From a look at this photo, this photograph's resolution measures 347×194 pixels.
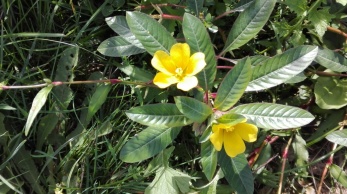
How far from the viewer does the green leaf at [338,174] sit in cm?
255

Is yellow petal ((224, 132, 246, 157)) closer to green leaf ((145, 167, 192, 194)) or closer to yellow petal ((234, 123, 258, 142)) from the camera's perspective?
yellow petal ((234, 123, 258, 142))

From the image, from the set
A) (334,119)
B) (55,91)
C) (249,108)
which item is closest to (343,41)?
(334,119)

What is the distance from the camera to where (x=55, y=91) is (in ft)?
8.23

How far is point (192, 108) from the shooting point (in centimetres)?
201

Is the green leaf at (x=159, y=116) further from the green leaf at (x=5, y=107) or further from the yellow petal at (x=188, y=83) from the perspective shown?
the green leaf at (x=5, y=107)

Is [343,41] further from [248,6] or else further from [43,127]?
[43,127]

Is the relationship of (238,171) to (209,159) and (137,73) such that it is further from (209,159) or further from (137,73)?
(137,73)

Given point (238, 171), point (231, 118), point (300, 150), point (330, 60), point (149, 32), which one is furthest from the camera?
point (300, 150)

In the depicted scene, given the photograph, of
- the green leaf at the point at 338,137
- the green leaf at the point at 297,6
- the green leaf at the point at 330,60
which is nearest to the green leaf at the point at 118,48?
the green leaf at the point at 297,6

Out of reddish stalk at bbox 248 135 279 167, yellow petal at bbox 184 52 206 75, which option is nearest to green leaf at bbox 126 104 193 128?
yellow petal at bbox 184 52 206 75

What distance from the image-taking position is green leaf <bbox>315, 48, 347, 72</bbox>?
2.46 meters

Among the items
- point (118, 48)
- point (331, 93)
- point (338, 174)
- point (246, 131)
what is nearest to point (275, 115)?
point (246, 131)

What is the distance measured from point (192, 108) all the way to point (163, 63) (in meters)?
0.24

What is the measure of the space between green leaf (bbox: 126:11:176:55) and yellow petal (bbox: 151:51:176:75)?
11 cm
